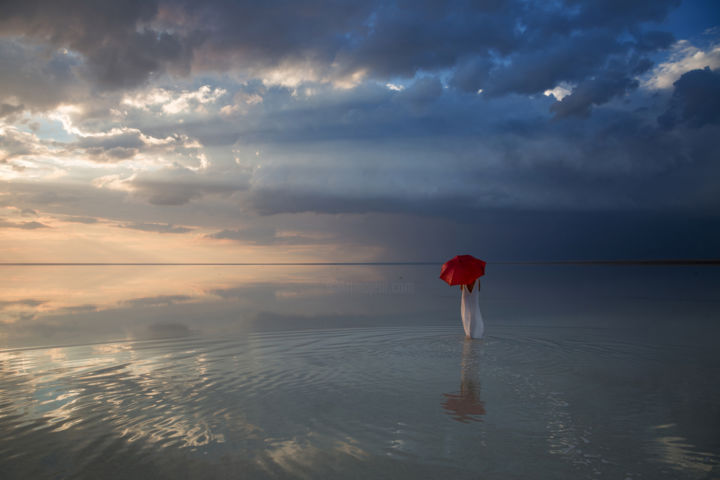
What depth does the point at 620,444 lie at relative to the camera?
6402 millimetres

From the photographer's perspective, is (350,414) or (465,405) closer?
(350,414)

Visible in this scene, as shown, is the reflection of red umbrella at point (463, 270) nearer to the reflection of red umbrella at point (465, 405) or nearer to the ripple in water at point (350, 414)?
the ripple in water at point (350, 414)

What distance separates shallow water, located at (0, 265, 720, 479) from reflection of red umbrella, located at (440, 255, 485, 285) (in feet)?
7.05

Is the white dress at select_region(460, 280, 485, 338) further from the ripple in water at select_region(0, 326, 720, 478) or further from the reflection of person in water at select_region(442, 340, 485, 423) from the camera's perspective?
the reflection of person in water at select_region(442, 340, 485, 423)

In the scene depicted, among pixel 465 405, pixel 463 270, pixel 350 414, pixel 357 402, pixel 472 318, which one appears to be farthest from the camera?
pixel 472 318

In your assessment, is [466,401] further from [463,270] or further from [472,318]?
[472,318]

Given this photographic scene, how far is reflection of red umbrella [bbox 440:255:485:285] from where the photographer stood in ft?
45.2

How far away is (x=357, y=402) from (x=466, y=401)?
2090 millimetres

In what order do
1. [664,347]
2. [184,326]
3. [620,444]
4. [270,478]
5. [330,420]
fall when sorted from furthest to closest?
[184,326]
[664,347]
[330,420]
[620,444]
[270,478]

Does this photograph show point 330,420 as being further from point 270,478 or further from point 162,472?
point 162,472

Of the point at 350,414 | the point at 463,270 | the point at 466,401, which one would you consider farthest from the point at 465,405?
the point at 463,270

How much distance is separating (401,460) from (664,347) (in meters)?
12.3

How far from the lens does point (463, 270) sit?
14.0 meters

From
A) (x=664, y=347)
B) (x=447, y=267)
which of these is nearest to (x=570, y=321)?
(x=664, y=347)
